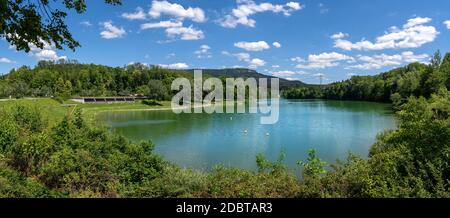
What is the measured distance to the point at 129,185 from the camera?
1305 centimetres

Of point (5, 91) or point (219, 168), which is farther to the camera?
point (5, 91)

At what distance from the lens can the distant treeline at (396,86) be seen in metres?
71.8

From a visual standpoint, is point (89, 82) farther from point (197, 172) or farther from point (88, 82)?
point (197, 172)

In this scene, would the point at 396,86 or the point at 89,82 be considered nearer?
the point at 396,86

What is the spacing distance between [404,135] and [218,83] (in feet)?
373

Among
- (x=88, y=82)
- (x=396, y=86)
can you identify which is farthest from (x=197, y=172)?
(x=88, y=82)

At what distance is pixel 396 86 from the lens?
10075 centimetres

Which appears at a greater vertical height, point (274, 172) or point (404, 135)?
point (404, 135)

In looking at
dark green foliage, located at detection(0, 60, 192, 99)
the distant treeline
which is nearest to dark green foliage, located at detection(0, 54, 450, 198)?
the distant treeline

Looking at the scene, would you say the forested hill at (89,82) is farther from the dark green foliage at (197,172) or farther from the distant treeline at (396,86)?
the dark green foliage at (197,172)

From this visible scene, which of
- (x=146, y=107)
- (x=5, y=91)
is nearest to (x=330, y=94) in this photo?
(x=146, y=107)
